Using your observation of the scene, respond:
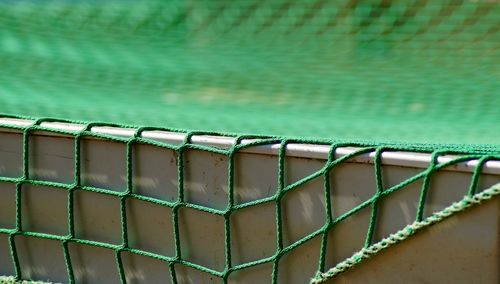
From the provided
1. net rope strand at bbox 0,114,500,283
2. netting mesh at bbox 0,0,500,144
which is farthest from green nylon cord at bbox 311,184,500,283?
netting mesh at bbox 0,0,500,144

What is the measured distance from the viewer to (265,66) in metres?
1.42

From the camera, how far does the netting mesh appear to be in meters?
1.33

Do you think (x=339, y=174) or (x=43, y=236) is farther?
(x=43, y=236)

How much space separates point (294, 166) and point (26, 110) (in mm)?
562

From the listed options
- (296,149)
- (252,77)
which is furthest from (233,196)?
(252,77)

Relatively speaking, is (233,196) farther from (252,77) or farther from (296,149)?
(252,77)

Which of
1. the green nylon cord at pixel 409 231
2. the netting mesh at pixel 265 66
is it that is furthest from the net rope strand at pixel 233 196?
the netting mesh at pixel 265 66

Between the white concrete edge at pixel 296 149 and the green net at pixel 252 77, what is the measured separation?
1 centimetres

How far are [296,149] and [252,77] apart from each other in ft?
0.88

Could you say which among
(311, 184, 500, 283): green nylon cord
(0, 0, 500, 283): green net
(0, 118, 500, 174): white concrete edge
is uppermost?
(0, 0, 500, 283): green net

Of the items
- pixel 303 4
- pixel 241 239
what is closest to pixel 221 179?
pixel 241 239

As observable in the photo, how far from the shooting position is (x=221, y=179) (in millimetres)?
1248

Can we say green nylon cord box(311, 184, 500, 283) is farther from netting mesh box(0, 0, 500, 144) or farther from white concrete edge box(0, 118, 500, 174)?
netting mesh box(0, 0, 500, 144)

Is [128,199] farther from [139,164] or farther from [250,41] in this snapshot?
[250,41]
